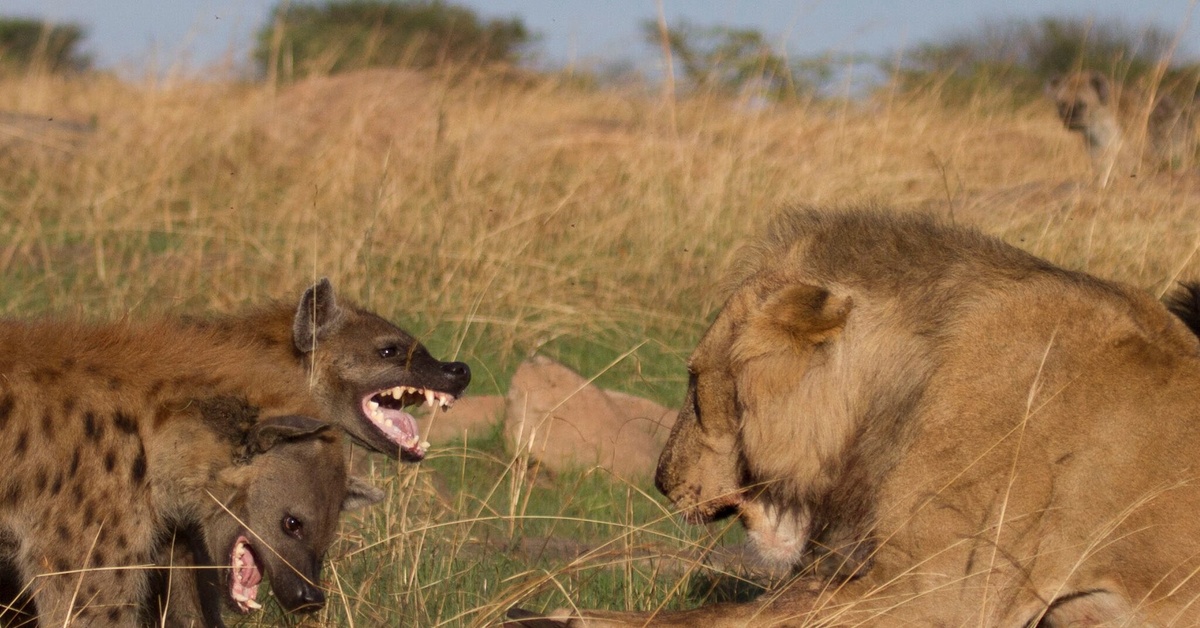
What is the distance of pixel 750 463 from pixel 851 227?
625 mm

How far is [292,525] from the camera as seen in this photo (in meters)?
3.92

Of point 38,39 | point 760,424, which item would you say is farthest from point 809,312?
point 38,39

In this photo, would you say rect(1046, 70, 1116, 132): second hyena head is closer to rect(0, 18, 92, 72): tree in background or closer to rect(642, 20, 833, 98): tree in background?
rect(642, 20, 833, 98): tree in background

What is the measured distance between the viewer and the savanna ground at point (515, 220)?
546 centimetres

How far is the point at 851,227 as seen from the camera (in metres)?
3.72

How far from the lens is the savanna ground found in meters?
5.46

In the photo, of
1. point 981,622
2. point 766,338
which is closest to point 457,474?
point 766,338

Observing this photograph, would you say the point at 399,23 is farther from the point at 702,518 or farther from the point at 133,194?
the point at 702,518

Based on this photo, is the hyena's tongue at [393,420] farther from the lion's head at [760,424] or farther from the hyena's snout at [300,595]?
the lion's head at [760,424]

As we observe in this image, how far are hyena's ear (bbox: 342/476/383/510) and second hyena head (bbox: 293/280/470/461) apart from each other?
0.63 meters

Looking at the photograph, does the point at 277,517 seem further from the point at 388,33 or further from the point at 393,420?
the point at 388,33

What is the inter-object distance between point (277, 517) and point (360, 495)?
375mm

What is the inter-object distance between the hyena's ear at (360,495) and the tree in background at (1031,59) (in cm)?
658

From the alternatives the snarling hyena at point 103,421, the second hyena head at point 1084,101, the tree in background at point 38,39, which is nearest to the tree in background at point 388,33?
the tree in background at point 38,39
